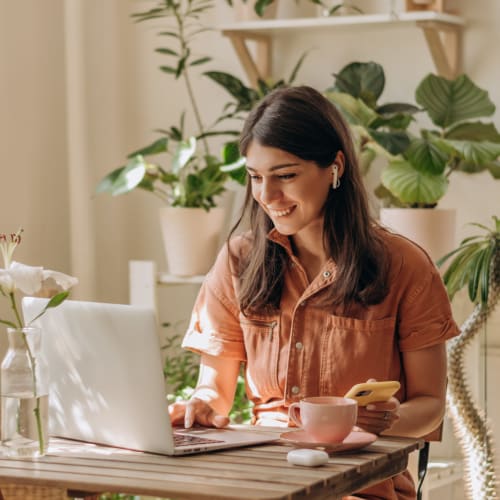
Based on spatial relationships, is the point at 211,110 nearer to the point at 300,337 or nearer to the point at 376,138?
the point at 376,138

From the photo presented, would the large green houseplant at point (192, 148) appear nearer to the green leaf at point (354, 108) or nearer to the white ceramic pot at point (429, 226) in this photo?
the green leaf at point (354, 108)

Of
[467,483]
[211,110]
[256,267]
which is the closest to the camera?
[256,267]

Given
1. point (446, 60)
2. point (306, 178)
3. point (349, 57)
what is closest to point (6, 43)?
point (349, 57)

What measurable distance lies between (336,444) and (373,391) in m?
0.13

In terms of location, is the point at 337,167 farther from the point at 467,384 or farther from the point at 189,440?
the point at 467,384

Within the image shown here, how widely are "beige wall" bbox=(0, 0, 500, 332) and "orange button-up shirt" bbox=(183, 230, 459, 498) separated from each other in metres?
1.05

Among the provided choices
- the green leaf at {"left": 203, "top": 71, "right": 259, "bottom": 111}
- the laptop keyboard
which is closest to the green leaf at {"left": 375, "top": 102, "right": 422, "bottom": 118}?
the green leaf at {"left": 203, "top": 71, "right": 259, "bottom": 111}

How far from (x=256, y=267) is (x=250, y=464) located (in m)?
0.60

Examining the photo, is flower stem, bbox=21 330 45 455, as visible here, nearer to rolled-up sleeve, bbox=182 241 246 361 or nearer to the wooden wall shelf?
rolled-up sleeve, bbox=182 241 246 361

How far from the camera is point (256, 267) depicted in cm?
210

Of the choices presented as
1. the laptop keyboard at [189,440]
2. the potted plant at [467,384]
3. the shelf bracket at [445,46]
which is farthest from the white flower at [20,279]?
the shelf bracket at [445,46]

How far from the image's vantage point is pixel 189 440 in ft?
5.61

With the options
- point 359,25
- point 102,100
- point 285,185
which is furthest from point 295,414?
point 102,100

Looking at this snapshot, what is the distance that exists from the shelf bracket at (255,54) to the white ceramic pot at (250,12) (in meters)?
0.05
